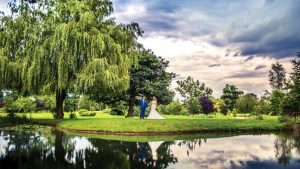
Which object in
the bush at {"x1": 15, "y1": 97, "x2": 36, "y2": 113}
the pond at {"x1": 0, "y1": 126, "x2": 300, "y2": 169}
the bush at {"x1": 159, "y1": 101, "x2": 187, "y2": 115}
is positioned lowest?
the pond at {"x1": 0, "y1": 126, "x2": 300, "y2": 169}

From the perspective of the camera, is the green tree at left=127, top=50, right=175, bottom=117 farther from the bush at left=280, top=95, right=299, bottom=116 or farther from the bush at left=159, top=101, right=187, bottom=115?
the bush at left=159, top=101, right=187, bottom=115

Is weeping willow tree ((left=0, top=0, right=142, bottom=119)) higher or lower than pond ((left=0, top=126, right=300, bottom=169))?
higher

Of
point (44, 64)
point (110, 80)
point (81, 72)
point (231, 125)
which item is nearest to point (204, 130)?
point (231, 125)

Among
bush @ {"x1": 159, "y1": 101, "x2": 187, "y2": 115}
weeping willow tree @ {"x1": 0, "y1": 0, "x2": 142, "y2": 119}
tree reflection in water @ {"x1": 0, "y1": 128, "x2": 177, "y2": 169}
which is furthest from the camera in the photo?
bush @ {"x1": 159, "y1": 101, "x2": 187, "y2": 115}

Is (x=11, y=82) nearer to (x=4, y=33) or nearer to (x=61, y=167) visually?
(x=4, y=33)

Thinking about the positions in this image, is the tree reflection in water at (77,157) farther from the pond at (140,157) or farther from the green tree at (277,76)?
the green tree at (277,76)

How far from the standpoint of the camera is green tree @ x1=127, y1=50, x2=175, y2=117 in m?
38.5

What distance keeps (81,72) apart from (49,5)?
24.5 ft

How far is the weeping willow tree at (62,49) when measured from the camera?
27.3m

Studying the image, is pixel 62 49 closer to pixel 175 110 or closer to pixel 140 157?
pixel 140 157

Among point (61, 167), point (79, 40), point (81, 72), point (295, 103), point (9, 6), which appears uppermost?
point (9, 6)

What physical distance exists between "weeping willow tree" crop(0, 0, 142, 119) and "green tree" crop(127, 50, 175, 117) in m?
6.93

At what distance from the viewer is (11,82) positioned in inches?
1183

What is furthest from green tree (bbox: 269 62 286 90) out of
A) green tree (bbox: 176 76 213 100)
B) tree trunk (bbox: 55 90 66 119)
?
tree trunk (bbox: 55 90 66 119)
